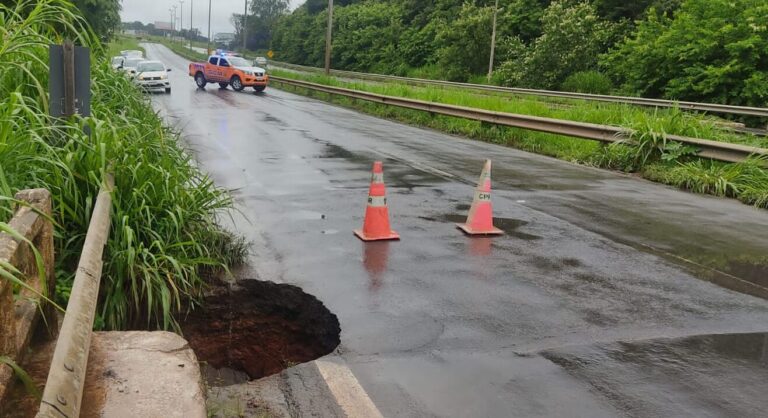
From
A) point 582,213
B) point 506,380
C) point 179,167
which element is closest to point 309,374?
point 506,380

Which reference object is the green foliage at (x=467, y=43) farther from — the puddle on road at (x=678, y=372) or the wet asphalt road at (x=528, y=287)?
the puddle on road at (x=678, y=372)

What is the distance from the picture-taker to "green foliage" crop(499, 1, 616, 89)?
A: 40938 mm

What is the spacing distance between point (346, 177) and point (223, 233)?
4824 millimetres

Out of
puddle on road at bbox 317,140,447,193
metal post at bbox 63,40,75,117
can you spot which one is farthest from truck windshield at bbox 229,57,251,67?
metal post at bbox 63,40,75,117

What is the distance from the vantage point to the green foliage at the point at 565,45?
40.9 meters

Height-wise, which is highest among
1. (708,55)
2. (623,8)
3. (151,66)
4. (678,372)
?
(623,8)

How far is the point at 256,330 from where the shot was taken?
5242 mm

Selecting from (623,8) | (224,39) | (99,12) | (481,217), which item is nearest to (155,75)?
(99,12)

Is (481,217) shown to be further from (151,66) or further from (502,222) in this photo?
(151,66)

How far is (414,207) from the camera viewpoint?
8859mm

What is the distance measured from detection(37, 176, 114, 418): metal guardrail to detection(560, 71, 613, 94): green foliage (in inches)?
1531

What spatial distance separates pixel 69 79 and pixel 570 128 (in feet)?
36.1

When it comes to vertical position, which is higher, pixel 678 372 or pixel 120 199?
pixel 120 199

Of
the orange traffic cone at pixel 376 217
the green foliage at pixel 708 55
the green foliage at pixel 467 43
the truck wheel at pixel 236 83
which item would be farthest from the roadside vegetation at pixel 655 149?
the green foliage at pixel 467 43
